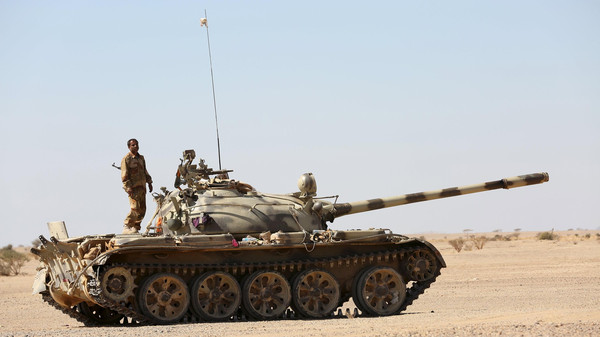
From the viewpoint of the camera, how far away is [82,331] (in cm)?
2002

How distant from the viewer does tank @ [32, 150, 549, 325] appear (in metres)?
21.0

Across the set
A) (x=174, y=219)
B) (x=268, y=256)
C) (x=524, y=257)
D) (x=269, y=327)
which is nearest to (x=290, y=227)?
(x=268, y=256)

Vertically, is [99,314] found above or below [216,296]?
below

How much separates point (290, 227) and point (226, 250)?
2104mm

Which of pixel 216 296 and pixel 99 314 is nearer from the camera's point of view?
pixel 216 296

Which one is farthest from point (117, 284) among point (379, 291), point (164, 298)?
point (379, 291)

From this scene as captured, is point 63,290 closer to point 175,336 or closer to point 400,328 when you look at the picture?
point 175,336

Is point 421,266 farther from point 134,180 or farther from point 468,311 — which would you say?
point 134,180

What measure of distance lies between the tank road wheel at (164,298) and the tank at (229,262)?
21mm

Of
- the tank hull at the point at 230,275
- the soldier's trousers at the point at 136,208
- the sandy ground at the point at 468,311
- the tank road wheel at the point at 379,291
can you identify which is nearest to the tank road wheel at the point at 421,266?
the tank hull at the point at 230,275

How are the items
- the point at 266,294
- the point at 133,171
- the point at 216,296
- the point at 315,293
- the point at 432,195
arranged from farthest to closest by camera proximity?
1. the point at 432,195
2. the point at 133,171
3. the point at 315,293
4. the point at 266,294
5. the point at 216,296

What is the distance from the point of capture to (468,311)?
23062mm

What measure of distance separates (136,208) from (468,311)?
7984 millimetres

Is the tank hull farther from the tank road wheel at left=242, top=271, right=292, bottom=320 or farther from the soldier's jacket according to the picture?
the soldier's jacket
